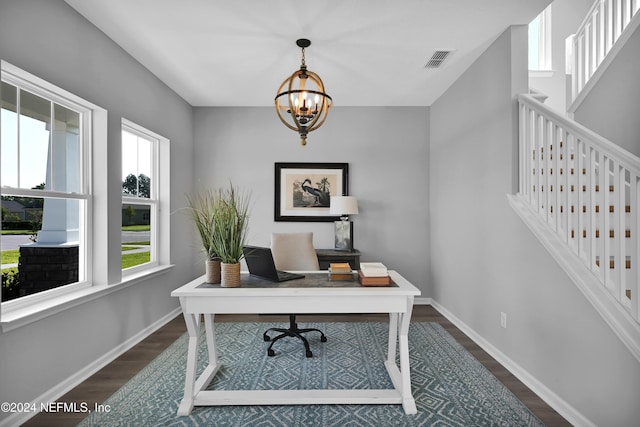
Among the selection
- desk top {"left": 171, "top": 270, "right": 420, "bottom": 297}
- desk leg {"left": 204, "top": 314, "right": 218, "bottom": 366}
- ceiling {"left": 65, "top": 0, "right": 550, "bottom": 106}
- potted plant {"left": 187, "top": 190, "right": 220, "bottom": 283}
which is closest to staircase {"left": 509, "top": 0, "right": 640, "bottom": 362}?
ceiling {"left": 65, "top": 0, "right": 550, "bottom": 106}

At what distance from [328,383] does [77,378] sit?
173cm

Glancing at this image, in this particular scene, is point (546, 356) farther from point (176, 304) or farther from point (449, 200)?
point (176, 304)

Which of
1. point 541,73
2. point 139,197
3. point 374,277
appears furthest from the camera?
point 541,73

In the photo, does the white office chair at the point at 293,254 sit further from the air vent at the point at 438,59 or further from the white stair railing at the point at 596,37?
the white stair railing at the point at 596,37

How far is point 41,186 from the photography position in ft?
7.70

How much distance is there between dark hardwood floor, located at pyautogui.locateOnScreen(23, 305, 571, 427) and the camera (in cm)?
205

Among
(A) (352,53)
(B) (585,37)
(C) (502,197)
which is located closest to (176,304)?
(A) (352,53)

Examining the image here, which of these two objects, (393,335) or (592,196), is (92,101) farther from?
(592,196)

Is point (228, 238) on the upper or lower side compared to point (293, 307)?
upper

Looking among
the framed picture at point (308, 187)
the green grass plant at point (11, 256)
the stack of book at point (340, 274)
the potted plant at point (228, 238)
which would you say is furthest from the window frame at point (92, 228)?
the framed picture at point (308, 187)

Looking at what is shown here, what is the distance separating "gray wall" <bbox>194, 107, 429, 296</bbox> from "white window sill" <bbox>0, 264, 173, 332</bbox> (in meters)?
2.02

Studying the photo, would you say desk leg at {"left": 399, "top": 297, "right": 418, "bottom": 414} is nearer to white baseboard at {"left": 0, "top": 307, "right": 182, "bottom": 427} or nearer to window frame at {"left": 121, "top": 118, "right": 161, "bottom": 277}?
white baseboard at {"left": 0, "top": 307, "right": 182, "bottom": 427}

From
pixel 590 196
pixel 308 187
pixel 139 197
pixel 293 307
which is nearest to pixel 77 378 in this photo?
pixel 293 307

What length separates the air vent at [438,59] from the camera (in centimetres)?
319
